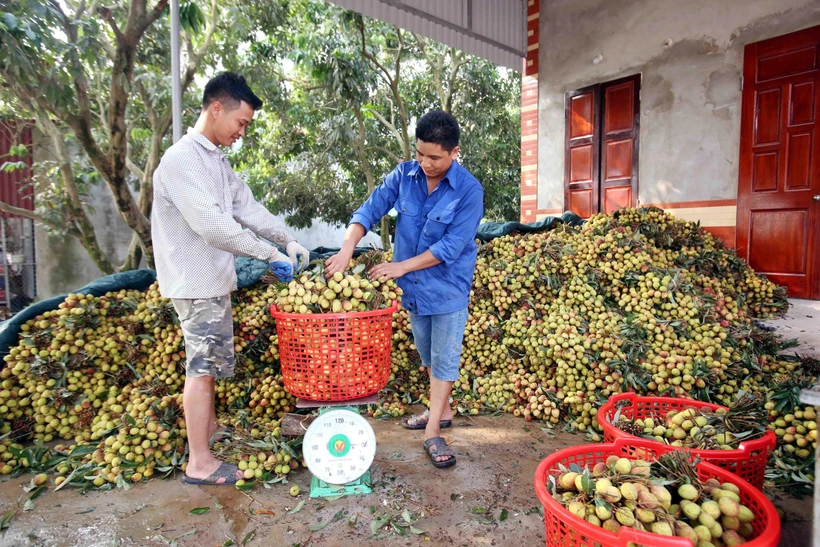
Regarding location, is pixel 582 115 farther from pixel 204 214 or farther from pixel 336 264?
pixel 204 214

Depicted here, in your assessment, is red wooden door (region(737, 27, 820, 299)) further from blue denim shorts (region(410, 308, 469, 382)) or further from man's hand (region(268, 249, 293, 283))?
man's hand (region(268, 249, 293, 283))

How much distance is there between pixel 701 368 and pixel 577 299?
1.02 metres

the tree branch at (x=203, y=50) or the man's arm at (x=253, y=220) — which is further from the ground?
the tree branch at (x=203, y=50)

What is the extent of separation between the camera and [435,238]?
2738 mm

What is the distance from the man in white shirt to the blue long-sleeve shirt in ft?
2.13

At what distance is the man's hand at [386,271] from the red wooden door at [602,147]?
5.05 meters

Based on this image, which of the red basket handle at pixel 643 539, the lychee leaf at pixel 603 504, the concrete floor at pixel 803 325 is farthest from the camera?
the concrete floor at pixel 803 325

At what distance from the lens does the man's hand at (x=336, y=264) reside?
2396mm

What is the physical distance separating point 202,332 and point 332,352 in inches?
32.4

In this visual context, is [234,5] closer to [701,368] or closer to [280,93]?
[280,93]

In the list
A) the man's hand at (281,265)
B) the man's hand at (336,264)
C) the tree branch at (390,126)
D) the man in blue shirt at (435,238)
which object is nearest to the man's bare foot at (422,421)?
the man in blue shirt at (435,238)

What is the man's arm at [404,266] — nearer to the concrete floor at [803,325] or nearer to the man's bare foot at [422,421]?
the man's bare foot at [422,421]

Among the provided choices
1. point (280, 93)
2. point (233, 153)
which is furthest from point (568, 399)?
point (233, 153)

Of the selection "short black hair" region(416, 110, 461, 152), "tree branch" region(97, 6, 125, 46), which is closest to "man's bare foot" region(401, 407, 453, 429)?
"short black hair" region(416, 110, 461, 152)
